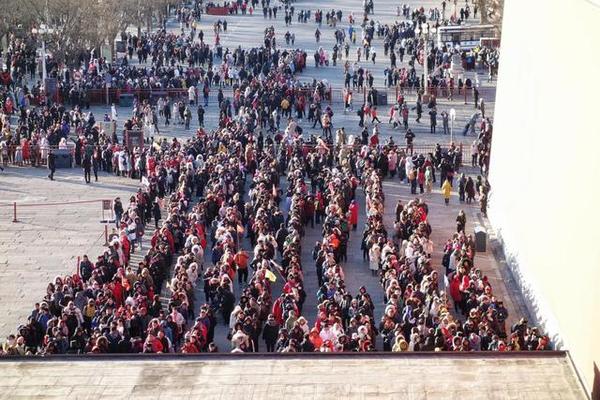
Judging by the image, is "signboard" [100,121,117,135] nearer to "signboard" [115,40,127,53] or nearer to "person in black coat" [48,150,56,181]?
"person in black coat" [48,150,56,181]

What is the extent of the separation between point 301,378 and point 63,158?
23.1 m

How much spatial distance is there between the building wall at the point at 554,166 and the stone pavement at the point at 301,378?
119 cm

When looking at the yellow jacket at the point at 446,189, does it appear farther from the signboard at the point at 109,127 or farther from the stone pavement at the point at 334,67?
the signboard at the point at 109,127

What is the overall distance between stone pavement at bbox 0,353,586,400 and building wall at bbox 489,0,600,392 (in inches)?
46.8

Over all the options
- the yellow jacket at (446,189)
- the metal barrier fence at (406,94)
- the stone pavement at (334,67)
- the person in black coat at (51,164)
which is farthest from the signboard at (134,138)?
the yellow jacket at (446,189)

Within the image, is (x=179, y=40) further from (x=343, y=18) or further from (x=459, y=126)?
(x=459, y=126)

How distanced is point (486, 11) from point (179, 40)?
52.9 ft

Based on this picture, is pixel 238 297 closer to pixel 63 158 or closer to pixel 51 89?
pixel 63 158

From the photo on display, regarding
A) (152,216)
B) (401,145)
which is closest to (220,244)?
(152,216)

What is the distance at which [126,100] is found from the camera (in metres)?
53.4

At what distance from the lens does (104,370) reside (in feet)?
74.1

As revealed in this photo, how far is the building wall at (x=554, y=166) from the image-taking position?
2450cm

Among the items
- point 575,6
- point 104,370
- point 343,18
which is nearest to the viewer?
point 104,370

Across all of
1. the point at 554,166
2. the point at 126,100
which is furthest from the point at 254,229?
the point at 126,100
